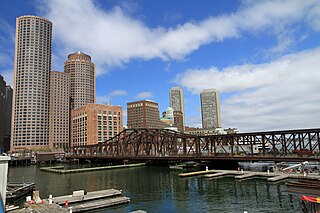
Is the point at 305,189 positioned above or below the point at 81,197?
above

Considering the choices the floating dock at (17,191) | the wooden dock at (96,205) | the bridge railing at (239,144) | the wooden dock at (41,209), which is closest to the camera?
the wooden dock at (41,209)

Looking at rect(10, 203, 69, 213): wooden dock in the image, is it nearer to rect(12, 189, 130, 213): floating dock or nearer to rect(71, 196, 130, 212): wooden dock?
rect(12, 189, 130, 213): floating dock

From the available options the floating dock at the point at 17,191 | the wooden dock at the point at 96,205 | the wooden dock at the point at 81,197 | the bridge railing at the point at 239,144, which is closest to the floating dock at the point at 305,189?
the wooden dock at the point at 96,205

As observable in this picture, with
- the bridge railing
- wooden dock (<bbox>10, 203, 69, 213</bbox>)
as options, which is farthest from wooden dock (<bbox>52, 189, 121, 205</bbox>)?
the bridge railing

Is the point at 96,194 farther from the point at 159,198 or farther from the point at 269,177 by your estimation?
the point at 269,177

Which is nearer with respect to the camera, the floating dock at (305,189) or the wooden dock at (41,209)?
the floating dock at (305,189)

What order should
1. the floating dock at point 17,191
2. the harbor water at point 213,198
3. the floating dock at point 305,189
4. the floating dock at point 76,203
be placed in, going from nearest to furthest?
the floating dock at point 305,189, the floating dock at point 76,203, the harbor water at point 213,198, the floating dock at point 17,191


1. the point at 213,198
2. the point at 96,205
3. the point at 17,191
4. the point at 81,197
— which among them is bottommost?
the point at 213,198

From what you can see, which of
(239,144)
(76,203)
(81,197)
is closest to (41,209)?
(76,203)

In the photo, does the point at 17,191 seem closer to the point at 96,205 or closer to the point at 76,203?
the point at 76,203

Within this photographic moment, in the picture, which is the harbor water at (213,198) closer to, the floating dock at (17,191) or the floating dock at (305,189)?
the floating dock at (17,191)

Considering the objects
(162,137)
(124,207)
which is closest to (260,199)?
(124,207)

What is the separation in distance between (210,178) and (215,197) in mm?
23246

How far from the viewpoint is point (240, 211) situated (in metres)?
35.2
